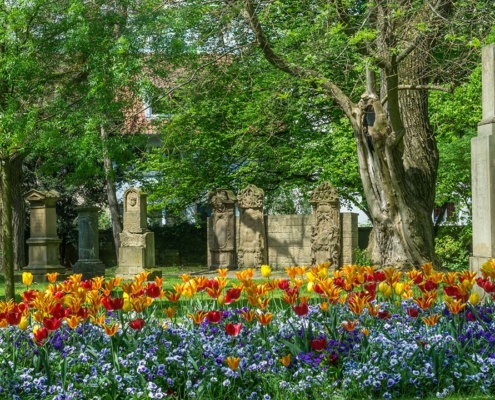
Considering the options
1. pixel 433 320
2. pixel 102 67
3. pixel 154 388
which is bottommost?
pixel 154 388

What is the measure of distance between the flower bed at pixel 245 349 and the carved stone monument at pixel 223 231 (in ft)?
62.4

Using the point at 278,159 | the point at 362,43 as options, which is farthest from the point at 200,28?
the point at 278,159

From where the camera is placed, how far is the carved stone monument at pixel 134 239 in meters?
23.0

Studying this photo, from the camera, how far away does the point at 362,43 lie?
51.1 ft

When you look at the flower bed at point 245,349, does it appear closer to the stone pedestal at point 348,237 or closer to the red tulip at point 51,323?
the red tulip at point 51,323

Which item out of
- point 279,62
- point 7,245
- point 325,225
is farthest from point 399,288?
point 325,225

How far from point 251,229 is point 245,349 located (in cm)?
1926

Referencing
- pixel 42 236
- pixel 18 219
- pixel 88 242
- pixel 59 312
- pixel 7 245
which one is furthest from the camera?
pixel 18 219

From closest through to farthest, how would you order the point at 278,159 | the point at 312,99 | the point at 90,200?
the point at 312,99 → the point at 278,159 → the point at 90,200

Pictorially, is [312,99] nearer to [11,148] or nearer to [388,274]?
[11,148]

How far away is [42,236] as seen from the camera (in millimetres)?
22594

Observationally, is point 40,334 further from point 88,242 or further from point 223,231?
point 223,231

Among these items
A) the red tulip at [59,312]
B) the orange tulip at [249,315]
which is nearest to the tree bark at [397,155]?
the orange tulip at [249,315]

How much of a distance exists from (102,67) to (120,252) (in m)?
7.42
